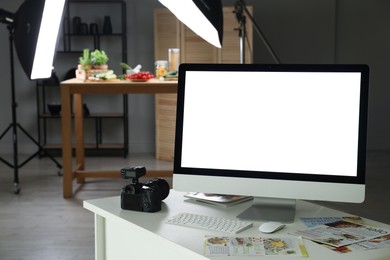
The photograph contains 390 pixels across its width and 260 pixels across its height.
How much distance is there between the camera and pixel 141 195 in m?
1.95

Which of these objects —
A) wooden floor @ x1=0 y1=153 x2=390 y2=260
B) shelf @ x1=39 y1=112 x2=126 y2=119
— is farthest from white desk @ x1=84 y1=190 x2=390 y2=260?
shelf @ x1=39 y1=112 x2=126 y2=119

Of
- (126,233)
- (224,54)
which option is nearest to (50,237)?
(126,233)

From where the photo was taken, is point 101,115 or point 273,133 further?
point 101,115

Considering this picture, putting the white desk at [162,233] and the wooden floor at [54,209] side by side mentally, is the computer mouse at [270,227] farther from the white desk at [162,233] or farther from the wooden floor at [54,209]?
the wooden floor at [54,209]

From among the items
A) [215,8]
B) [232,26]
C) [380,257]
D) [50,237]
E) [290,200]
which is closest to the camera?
[380,257]

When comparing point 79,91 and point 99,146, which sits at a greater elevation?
point 79,91

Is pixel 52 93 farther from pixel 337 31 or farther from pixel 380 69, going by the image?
pixel 380 69

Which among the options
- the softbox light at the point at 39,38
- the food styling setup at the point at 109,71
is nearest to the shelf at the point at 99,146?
the food styling setup at the point at 109,71

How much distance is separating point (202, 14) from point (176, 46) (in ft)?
14.1

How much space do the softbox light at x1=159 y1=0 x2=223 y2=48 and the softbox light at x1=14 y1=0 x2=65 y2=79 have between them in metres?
0.49

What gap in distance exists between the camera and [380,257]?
5.13 ft

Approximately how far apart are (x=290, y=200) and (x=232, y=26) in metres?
4.94

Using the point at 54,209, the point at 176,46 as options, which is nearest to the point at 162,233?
the point at 54,209

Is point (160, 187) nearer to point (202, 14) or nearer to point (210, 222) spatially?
point (210, 222)
